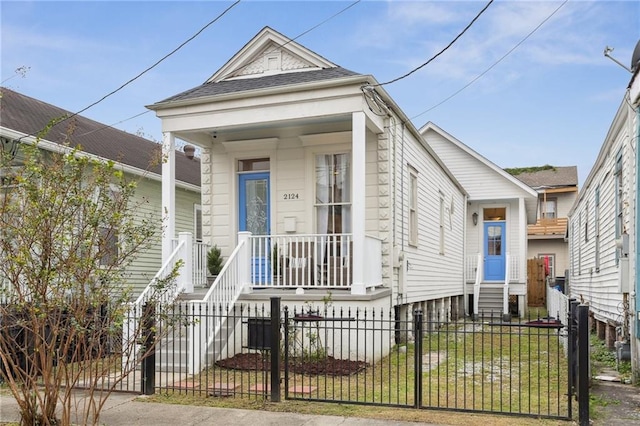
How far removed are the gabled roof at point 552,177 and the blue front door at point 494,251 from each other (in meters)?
16.5

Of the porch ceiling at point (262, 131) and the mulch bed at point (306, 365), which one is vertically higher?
the porch ceiling at point (262, 131)

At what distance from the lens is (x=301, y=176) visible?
12547 millimetres

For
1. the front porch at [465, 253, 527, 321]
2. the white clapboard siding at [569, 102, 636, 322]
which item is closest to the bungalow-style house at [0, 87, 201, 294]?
the white clapboard siding at [569, 102, 636, 322]

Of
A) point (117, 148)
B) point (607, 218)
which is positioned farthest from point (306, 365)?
point (117, 148)

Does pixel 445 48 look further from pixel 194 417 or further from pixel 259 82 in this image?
pixel 194 417

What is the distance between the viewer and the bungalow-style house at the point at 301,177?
34.6 ft

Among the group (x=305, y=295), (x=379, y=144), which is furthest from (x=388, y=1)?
(x=305, y=295)

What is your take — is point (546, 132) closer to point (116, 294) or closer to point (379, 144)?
point (379, 144)

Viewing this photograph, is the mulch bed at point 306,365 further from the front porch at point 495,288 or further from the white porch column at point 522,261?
the white porch column at point 522,261

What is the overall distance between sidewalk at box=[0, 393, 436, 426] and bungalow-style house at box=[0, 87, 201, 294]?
177 inches

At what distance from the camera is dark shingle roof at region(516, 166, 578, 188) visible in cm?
3869

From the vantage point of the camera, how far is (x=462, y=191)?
22.0m

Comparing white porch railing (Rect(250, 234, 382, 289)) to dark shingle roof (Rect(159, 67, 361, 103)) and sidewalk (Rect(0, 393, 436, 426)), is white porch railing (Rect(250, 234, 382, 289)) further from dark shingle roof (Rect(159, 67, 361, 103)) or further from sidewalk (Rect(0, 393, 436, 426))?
sidewalk (Rect(0, 393, 436, 426))

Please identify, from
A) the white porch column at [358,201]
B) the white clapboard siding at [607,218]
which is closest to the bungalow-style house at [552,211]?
the white clapboard siding at [607,218]
